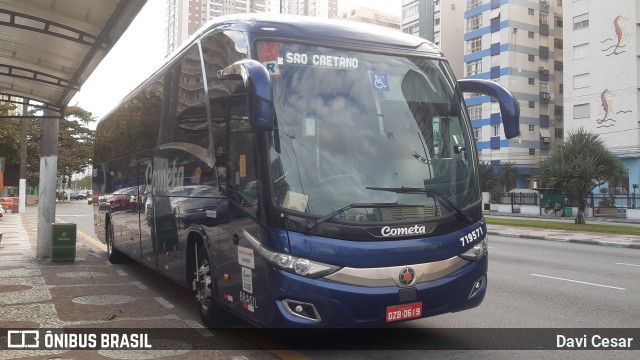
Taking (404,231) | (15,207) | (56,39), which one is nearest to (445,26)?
(15,207)

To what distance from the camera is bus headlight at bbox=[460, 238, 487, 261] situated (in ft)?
17.0

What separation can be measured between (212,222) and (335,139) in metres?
1.75

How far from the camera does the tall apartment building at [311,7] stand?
83812mm

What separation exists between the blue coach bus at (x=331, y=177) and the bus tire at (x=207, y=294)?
21 mm

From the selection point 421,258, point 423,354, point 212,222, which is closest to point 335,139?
point 421,258

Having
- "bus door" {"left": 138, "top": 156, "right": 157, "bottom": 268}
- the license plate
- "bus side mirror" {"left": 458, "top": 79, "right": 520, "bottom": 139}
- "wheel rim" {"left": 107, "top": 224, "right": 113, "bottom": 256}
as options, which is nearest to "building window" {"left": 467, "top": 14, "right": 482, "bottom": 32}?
"wheel rim" {"left": 107, "top": 224, "right": 113, "bottom": 256}

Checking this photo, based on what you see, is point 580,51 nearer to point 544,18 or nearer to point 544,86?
point 544,86

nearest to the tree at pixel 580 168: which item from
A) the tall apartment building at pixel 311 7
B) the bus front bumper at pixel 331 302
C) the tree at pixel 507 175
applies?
the bus front bumper at pixel 331 302

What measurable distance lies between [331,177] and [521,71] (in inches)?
2478

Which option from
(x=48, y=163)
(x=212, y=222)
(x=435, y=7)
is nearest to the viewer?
(x=212, y=222)

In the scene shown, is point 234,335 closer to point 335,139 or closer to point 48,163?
point 335,139

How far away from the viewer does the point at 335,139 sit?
16.5ft

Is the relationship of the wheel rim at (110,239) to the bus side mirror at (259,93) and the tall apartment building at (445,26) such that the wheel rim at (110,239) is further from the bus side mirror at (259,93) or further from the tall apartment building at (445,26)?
the tall apartment building at (445,26)

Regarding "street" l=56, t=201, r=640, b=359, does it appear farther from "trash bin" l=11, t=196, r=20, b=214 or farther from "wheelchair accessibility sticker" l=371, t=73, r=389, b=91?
"trash bin" l=11, t=196, r=20, b=214
